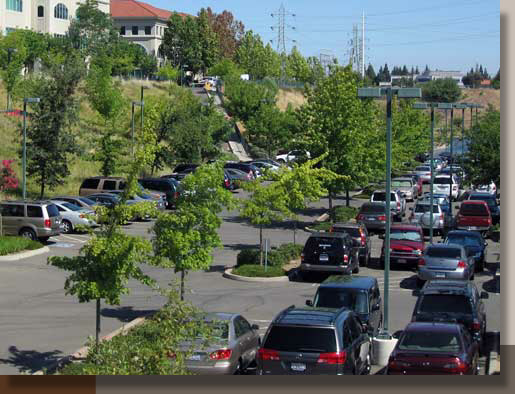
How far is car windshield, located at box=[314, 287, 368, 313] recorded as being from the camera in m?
20.3

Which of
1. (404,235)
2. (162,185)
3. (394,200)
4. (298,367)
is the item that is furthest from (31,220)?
(298,367)

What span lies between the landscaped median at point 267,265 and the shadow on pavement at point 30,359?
11.1 m

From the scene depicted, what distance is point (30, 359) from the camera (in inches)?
731

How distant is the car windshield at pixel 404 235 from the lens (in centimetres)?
3266

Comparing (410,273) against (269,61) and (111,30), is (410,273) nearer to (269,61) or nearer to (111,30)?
(111,30)

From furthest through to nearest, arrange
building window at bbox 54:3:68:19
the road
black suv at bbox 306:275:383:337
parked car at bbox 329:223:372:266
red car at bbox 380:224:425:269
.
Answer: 1. building window at bbox 54:3:68:19
2. parked car at bbox 329:223:372:266
3. red car at bbox 380:224:425:269
4. black suv at bbox 306:275:383:337
5. the road

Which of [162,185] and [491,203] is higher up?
[162,185]

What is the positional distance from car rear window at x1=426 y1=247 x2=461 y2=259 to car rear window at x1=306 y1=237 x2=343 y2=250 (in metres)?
2.90

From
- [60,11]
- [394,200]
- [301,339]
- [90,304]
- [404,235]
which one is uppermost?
[60,11]

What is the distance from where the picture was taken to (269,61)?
416 feet

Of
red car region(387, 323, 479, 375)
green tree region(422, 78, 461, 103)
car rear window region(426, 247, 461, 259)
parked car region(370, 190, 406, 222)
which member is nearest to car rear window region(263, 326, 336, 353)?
red car region(387, 323, 479, 375)

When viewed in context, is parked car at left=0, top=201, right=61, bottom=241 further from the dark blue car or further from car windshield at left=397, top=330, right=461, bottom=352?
car windshield at left=397, top=330, right=461, bottom=352

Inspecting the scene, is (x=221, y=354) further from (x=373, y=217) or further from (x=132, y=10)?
(x=132, y=10)

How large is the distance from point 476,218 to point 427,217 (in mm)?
2544
